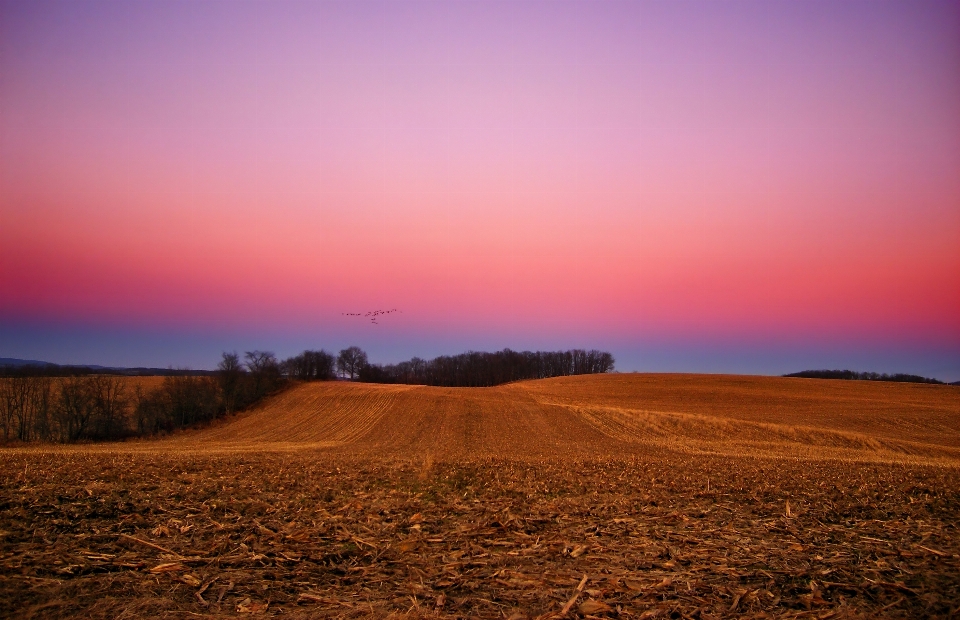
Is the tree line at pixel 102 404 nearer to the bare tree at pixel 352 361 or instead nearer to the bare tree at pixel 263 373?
the bare tree at pixel 263 373

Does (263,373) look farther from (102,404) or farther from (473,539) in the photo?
(473,539)

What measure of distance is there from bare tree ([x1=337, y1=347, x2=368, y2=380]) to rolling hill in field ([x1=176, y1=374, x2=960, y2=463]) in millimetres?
26524

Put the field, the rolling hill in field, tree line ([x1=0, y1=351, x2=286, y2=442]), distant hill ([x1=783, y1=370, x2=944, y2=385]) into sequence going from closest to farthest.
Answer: the field
the rolling hill in field
tree line ([x1=0, y1=351, x2=286, y2=442])
distant hill ([x1=783, y1=370, x2=944, y2=385])

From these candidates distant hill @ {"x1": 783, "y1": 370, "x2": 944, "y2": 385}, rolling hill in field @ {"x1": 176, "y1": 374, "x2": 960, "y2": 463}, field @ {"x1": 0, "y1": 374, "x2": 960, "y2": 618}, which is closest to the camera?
field @ {"x1": 0, "y1": 374, "x2": 960, "y2": 618}

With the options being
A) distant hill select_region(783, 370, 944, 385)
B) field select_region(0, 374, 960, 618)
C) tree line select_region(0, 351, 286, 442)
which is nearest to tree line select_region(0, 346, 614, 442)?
tree line select_region(0, 351, 286, 442)

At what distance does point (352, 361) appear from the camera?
10556 centimetres

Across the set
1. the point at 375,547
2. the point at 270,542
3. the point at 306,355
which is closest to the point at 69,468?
the point at 270,542

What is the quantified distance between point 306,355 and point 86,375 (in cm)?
3248

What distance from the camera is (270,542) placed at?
8.16m

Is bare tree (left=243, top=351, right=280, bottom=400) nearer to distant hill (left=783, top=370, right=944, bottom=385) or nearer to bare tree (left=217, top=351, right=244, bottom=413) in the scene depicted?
bare tree (left=217, top=351, right=244, bottom=413)

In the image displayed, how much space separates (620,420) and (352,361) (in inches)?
2642

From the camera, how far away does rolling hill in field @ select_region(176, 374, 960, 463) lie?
35312mm

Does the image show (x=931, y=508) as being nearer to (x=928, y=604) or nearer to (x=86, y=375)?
(x=928, y=604)

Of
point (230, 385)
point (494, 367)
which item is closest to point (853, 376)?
point (494, 367)
